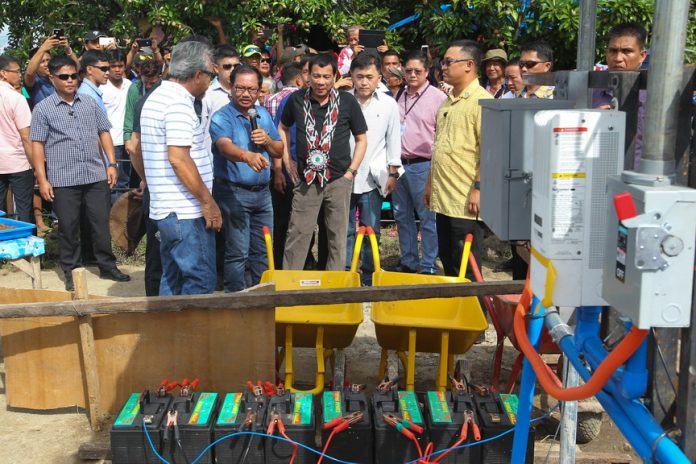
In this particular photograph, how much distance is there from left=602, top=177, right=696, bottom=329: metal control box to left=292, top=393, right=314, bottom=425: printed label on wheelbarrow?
2.15 meters

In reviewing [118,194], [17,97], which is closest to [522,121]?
[17,97]

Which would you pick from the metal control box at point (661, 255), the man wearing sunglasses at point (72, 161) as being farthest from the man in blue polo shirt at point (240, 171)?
the metal control box at point (661, 255)

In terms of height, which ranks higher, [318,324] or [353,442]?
[318,324]

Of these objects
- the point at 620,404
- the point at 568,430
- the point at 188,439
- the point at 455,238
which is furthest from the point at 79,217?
the point at 620,404

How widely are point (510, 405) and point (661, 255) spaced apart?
2.22m

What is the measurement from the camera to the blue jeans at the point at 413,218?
24.1ft

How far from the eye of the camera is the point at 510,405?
3.96m

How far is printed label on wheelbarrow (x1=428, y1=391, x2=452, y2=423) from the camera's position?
12.5ft

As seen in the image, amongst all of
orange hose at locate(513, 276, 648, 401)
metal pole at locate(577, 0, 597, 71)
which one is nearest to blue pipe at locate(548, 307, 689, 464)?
orange hose at locate(513, 276, 648, 401)

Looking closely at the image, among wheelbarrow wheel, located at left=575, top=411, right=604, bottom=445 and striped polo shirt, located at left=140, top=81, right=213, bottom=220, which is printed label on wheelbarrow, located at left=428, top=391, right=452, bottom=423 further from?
striped polo shirt, located at left=140, top=81, right=213, bottom=220

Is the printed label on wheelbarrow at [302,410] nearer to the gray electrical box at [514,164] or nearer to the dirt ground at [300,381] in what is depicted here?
the dirt ground at [300,381]

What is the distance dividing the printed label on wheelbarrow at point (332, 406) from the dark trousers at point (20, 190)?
535cm

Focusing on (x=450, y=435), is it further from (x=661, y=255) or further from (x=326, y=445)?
(x=661, y=255)

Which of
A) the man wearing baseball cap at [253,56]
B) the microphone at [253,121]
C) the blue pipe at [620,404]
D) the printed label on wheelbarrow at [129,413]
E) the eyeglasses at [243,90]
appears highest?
the man wearing baseball cap at [253,56]
